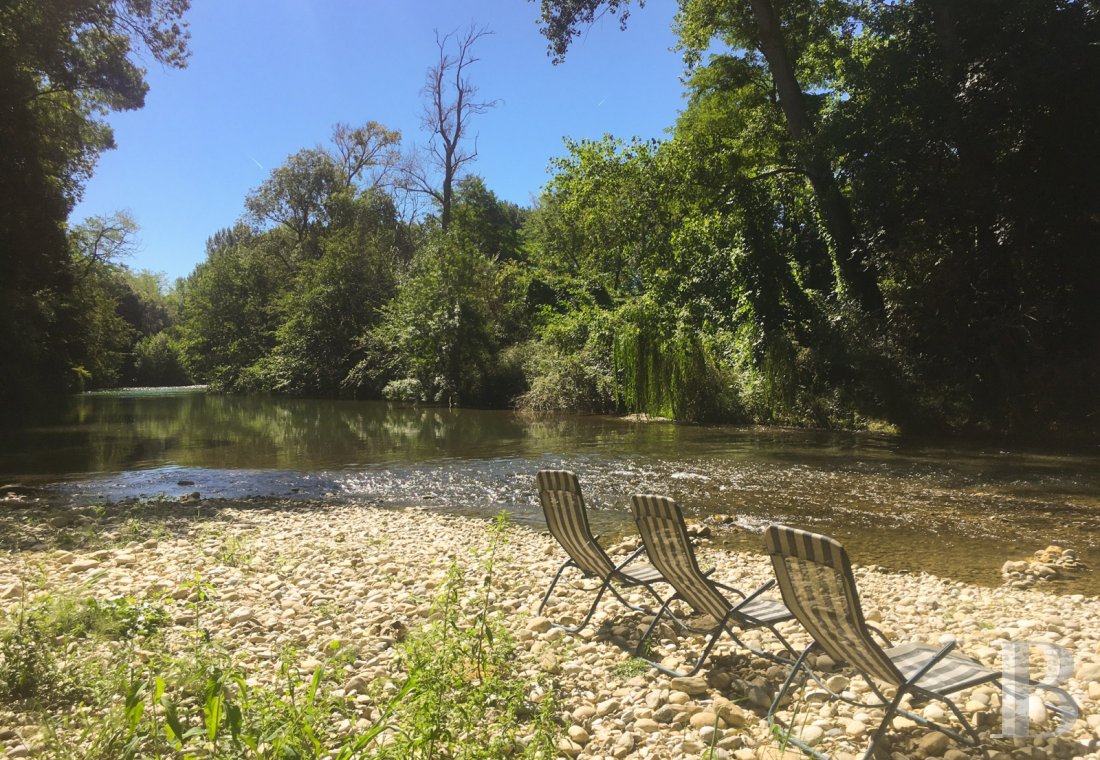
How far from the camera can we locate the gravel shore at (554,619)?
3002 millimetres

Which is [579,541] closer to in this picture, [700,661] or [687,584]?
[687,584]

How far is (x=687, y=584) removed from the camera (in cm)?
391

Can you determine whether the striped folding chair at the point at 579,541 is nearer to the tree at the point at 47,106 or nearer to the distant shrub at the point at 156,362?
the tree at the point at 47,106

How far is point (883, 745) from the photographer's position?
9.59 feet

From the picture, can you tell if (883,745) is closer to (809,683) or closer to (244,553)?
(809,683)

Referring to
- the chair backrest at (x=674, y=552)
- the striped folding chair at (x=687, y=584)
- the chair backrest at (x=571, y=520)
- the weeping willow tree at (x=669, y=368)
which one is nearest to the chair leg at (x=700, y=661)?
the striped folding chair at (x=687, y=584)

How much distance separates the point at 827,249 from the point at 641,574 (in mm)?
16550

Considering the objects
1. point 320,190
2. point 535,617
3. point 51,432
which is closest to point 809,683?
point 535,617

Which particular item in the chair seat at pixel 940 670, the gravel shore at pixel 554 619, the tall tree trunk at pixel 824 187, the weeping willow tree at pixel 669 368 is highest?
the tall tree trunk at pixel 824 187

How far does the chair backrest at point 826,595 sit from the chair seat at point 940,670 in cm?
16

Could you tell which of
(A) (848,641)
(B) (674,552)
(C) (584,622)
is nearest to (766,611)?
(B) (674,552)

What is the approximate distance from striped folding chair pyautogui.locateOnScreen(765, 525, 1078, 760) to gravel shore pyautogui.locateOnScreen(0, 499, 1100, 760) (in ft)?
0.39

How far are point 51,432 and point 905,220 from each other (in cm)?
2412

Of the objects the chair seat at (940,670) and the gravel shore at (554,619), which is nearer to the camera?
the chair seat at (940,670)
